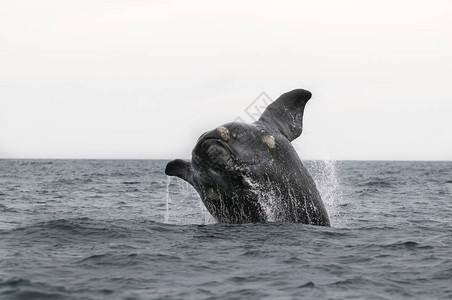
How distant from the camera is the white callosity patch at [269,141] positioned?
1036 cm

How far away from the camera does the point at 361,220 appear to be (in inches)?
644

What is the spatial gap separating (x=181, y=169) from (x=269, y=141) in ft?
5.41

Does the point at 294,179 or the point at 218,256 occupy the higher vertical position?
the point at 294,179

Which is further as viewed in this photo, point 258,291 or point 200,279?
point 200,279

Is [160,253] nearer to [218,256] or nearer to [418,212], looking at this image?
[218,256]

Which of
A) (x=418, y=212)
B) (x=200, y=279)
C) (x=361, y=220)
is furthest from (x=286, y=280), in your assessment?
(x=418, y=212)

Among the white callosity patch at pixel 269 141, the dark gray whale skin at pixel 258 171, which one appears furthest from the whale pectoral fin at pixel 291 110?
the white callosity patch at pixel 269 141

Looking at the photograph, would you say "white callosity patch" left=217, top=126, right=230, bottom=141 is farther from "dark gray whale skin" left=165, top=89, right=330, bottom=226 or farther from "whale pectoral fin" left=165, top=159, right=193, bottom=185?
"whale pectoral fin" left=165, top=159, right=193, bottom=185

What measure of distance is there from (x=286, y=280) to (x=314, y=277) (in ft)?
1.45

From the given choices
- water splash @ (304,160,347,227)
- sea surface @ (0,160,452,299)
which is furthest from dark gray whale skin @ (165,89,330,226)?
water splash @ (304,160,347,227)

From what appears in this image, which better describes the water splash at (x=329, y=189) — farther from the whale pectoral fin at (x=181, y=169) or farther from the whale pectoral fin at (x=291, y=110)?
the whale pectoral fin at (x=181, y=169)

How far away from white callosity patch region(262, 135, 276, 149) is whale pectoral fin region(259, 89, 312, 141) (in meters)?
0.69

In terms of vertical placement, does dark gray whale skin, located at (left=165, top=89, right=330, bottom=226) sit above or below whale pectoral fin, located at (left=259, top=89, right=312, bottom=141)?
below

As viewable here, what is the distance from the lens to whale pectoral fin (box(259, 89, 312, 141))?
36.3 feet
